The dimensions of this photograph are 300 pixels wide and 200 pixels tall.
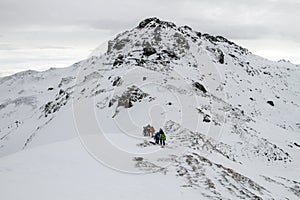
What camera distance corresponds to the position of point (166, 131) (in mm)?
20641

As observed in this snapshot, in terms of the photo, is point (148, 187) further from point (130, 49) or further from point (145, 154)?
point (130, 49)

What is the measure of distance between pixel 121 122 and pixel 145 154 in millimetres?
8427

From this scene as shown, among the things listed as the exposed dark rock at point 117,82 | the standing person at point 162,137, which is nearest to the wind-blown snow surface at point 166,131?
the exposed dark rock at point 117,82

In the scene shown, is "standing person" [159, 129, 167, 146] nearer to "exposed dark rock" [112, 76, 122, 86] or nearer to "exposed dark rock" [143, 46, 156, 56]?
"exposed dark rock" [112, 76, 122, 86]

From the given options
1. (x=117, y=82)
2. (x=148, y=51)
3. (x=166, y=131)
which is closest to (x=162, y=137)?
(x=166, y=131)

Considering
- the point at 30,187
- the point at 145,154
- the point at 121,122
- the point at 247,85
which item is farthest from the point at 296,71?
the point at 30,187

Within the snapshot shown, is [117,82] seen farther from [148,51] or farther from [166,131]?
[148,51]

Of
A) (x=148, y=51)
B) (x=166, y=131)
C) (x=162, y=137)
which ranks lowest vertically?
(x=166, y=131)

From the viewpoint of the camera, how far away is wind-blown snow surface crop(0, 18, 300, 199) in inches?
435

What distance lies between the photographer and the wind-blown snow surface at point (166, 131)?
11.0 metres

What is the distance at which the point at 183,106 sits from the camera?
2608 centimetres

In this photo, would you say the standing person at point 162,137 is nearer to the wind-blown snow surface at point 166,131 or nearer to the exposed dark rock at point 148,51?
the wind-blown snow surface at point 166,131

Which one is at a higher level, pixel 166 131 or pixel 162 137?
pixel 162 137

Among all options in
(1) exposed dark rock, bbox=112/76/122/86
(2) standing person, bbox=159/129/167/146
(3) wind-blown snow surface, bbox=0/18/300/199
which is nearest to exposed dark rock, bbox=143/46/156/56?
(3) wind-blown snow surface, bbox=0/18/300/199
